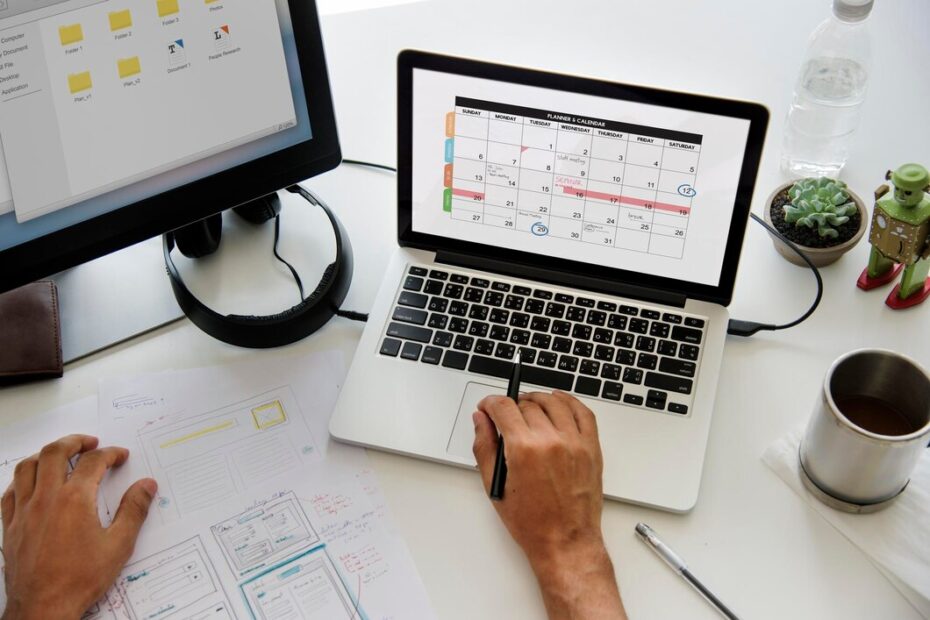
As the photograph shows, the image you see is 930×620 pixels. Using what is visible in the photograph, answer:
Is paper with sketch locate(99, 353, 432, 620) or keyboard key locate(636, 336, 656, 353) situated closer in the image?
paper with sketch locate(99, 353, 432, 620)

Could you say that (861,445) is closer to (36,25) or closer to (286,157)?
(286,157)

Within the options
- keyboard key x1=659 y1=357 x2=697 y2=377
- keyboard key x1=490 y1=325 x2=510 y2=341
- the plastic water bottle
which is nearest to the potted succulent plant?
the plastic water bottle

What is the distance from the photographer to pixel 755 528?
84cm

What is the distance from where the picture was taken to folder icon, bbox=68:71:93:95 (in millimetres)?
781

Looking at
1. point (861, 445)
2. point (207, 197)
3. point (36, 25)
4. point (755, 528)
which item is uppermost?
point (36, 25)

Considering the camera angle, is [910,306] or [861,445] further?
[910,306]

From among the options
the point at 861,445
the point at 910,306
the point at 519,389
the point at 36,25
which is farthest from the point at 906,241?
the point at 36,25

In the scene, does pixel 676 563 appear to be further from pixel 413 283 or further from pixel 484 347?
pixel 413 283

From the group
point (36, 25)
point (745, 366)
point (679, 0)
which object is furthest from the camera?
point (679, 0)

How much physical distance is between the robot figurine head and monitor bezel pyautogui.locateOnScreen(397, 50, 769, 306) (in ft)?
0.43

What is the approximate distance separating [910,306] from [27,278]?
91cm

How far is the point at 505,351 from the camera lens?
0.93m

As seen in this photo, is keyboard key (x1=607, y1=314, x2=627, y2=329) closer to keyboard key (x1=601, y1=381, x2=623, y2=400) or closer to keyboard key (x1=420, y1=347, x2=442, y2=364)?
keyboard key (x1=601, y1=381, x2=623, y2=400)

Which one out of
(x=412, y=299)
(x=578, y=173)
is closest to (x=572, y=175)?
(x=578, y=173)
